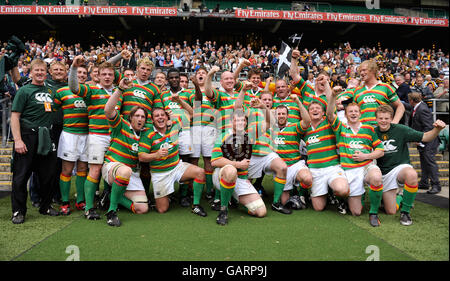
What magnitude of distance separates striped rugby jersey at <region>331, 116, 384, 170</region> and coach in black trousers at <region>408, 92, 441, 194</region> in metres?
2.20

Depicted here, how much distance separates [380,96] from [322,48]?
82.7 ft

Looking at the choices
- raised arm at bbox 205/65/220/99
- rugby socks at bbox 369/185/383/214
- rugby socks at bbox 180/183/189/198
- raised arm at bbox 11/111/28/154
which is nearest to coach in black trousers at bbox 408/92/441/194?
rugby socks at bbox 369/185/383/214

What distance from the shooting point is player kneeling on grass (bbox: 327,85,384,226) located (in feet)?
14.4

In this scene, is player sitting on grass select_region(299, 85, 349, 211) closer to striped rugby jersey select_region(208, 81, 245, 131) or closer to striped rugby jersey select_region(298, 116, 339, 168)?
striped rugby jersey select_region(298, 116, 339, 168)

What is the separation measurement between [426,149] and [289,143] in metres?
3.02

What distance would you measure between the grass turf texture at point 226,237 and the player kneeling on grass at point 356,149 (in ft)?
1.24

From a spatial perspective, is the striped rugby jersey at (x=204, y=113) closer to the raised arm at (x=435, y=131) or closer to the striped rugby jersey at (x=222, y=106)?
the striped rugby jersey at (x=222, y=106)

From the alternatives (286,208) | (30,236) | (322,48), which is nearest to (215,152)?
(286,208)

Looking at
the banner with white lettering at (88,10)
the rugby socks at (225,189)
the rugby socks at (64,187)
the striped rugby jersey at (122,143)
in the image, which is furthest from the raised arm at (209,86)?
the banner with white lettering at (88,10)

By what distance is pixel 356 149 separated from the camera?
446cm

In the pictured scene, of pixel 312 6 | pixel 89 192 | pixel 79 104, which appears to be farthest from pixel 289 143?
pixel 312 6

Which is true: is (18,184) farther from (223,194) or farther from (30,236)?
(223,194)

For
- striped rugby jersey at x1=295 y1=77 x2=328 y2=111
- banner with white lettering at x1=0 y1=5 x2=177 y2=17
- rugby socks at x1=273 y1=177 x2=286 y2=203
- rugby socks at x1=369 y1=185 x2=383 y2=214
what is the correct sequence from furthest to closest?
banner with white lettering at x1=0 y1=5 x2=177 y2=17
striped rugby jersey at x1=295 y1=77 x2=328 y2=111
rugby socks at x1=273 y1=177 x2=286 y2=203
rugby socks at x1=369 y1=185 x2=383 y2=214

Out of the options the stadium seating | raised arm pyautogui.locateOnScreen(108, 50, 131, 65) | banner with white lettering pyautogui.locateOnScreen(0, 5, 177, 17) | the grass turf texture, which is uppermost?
the stadium seating
